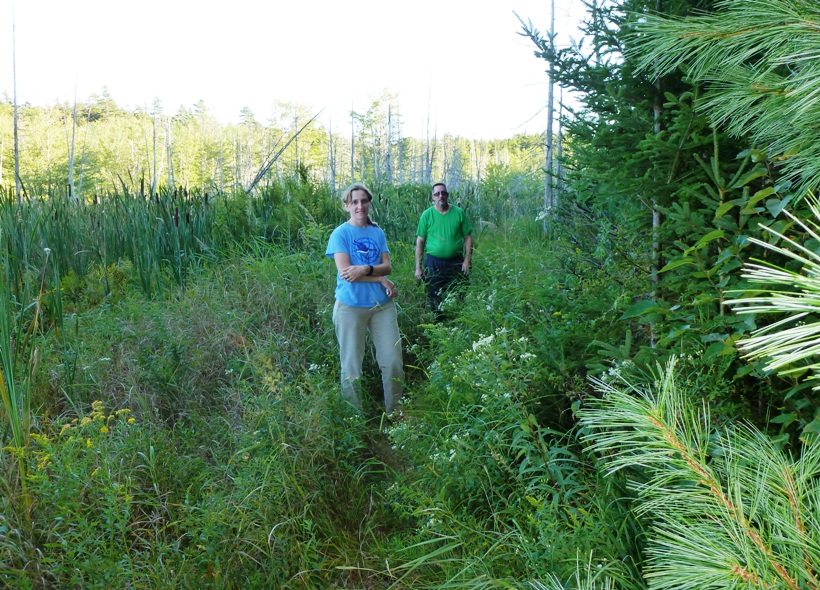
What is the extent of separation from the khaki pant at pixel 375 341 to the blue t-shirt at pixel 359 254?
0.06 metres

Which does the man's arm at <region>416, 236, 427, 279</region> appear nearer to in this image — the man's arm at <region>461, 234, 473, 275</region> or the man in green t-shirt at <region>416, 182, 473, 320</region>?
the man in green t-shirt at <region>416, 182, 473, 320</region>

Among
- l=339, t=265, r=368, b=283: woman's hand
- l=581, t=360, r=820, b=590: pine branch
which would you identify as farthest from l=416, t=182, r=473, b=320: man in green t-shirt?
l=581, t=360, r=820, b=590: pine branch

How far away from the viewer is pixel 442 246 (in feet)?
21.7

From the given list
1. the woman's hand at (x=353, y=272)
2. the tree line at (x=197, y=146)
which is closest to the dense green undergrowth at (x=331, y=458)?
the woman's hand at (x=353, y=272)

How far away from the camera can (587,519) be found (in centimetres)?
230

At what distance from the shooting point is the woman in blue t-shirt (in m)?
4.73

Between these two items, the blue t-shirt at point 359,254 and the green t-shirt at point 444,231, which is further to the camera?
the green t-shirt at point 444,231

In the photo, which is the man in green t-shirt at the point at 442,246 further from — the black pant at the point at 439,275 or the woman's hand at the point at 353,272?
the woman's hand at the point at 353,272

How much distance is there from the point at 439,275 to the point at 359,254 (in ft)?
6.22

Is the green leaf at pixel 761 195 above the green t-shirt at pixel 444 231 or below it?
above

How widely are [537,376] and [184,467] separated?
2.08 meters

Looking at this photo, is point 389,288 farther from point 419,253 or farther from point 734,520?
point 734,520

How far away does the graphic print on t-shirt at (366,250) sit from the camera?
4891mm

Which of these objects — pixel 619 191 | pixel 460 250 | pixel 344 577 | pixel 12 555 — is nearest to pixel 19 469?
pixel 12 555
